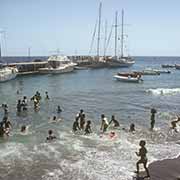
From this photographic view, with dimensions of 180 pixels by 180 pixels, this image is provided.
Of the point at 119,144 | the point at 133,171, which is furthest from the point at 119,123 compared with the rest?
the point at 133,171

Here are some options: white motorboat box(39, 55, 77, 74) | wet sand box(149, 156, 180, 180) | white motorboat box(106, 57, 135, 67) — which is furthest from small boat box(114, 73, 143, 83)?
wet sand box(149, 156, 180, 180)

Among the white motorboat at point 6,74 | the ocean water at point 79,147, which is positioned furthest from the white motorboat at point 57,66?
the ocean water at point 79,147

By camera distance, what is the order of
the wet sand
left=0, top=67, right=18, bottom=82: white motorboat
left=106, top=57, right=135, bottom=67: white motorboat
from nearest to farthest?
1. the wet sand
2. left=0, top=67, right=18, bottom=82: white motorboat
3. left=106, top=57, right=135, bottom=67: white motorboat

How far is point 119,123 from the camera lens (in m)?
30.0

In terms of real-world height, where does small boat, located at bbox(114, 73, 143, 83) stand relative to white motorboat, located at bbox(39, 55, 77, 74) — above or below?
below

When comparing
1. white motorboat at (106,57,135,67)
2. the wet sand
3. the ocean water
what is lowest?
the ocean water

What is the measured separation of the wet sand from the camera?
16891mm

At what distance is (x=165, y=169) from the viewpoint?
17953 millimetres

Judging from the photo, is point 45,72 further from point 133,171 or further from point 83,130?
point 133,171

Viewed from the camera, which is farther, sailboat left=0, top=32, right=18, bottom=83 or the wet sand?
sailboat left=0, top=32, right=18, bottom=83

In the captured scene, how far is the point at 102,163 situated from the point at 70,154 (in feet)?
8.00

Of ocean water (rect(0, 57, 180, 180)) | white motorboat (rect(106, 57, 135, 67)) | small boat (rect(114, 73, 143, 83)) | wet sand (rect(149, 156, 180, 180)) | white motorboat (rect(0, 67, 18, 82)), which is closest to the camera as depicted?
wet sand (rect(149, 156, 180, 180))

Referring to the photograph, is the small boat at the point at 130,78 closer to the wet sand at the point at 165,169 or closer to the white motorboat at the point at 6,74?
the white motorboat at the point at 6,74

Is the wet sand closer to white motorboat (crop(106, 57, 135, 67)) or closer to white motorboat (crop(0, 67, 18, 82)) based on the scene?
white motorboat (crop(0, 67, 18, 82))
